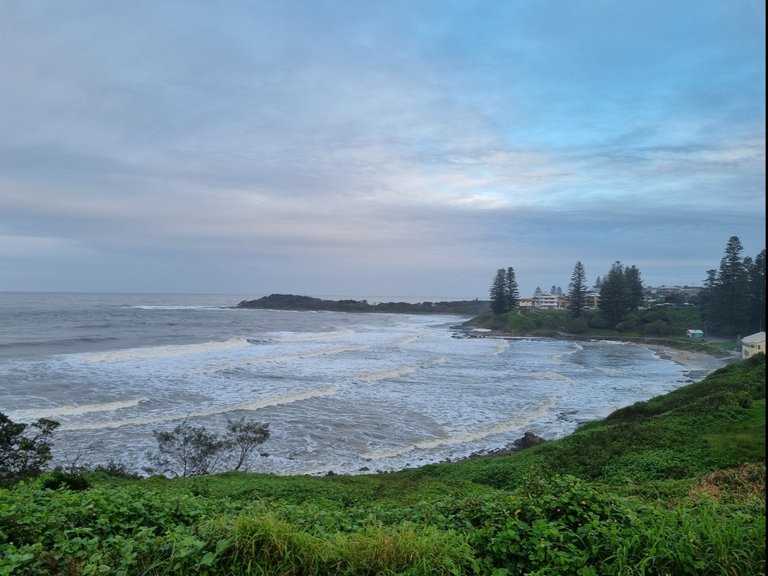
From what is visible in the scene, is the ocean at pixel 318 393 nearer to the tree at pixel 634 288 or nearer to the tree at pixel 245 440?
the tree at pixel 245 440

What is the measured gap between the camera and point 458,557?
11.5 ft

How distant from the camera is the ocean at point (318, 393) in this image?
16344 mm

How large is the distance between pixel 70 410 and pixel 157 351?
20.1 meters

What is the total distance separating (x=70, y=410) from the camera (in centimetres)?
1994

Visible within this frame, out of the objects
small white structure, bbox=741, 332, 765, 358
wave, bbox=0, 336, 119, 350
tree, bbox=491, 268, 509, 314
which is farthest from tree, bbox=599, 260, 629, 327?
wave, bbox=0, 336, 119, 350

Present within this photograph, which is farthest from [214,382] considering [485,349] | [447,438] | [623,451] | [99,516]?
[485,349]

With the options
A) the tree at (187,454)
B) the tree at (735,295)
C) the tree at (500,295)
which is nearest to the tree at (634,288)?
the tree at (735,295)

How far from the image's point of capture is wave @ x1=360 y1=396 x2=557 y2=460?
15.8 metres

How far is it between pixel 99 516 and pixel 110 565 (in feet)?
4.39

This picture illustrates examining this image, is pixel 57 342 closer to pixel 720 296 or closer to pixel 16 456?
pixel 16 456

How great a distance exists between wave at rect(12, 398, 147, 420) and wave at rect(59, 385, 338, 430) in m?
1.92

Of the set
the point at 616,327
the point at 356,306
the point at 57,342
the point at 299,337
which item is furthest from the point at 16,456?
the point at 356,306

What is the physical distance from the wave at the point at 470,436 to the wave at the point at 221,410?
770cm

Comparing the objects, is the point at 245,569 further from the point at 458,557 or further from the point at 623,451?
the point at 623,451
